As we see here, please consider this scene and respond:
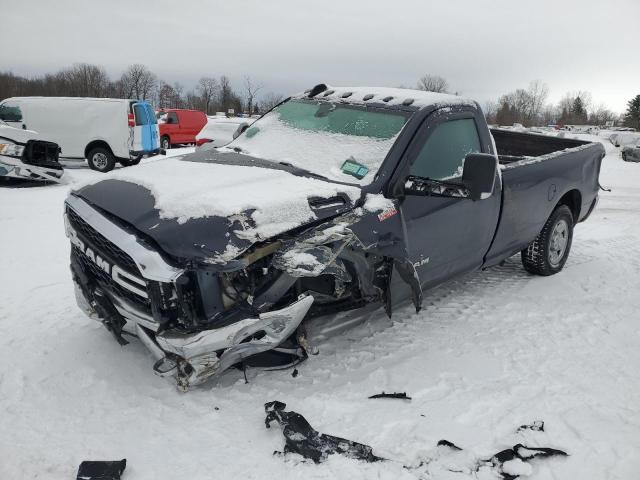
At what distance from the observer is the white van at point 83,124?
1310cm

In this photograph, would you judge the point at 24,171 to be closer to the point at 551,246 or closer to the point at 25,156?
the point at 25,156

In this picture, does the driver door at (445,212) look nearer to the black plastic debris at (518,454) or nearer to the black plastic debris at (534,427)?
the black plastic debris at (534,427)

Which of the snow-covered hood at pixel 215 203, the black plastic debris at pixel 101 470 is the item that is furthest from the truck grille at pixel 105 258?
the black plastic debris at pixel 101 470

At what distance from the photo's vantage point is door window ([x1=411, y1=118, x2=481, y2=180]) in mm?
3523

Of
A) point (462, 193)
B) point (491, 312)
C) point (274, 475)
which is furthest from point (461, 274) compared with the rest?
point (274, 475)

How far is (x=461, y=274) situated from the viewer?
4129 millimetres

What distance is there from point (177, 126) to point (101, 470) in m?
21.9

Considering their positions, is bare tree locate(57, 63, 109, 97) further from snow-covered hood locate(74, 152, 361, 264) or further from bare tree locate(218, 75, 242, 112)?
snow-covered hood locate(74, 152, 361, 264)

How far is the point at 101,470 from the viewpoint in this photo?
230 cm

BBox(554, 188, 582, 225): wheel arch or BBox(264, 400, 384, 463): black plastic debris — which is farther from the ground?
BBox(554, 188, 582, 225): wheel arch

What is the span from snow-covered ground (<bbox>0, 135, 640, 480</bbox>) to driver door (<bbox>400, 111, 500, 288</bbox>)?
55 cm

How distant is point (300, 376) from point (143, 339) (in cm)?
100

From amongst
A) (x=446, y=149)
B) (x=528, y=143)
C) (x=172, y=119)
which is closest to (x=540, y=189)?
(x=446, y=149)

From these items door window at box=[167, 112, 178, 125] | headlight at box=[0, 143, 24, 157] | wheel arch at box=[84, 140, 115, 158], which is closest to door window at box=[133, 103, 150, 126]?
wheel arch at box=[84, 140, 115, 158]
